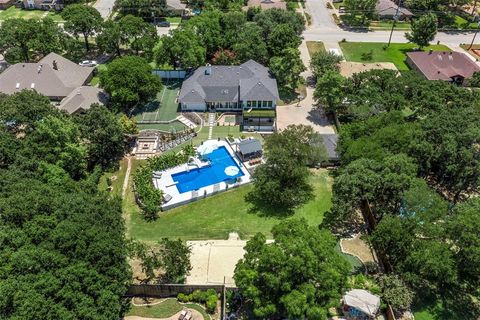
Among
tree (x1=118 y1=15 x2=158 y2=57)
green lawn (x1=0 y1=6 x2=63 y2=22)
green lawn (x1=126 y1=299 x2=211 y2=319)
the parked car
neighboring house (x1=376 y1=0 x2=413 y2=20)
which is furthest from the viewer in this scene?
green lawn (x1=0 y1=6 x2=63 y2=22)

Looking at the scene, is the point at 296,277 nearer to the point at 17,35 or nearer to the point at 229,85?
the point at 229,85

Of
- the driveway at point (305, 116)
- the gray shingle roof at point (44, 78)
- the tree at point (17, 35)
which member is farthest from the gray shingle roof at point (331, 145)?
the tree at point (17, 35)

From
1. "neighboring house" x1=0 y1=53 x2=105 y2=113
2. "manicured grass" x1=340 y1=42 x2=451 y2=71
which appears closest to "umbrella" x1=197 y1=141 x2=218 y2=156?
"neighboring house" x1=0 y1=53 x2=105 y2=113

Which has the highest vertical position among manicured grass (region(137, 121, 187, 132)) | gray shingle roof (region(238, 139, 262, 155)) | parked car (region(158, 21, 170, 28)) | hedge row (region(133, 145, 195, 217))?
parked car (region(158, 21, 170, 28))

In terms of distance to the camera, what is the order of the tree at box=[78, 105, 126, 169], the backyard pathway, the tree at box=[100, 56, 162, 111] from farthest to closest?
the backyard pathway, the tree at box=[100, 56, 162, 111], the tree at box=[78, 105, 126, 169]

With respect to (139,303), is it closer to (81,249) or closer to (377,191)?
(81,249)

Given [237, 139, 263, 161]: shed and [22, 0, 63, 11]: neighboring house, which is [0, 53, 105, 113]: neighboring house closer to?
[237, 139, 263, 161]: shed

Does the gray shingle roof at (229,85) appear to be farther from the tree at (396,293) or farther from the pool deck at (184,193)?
the tree at (396,293)
